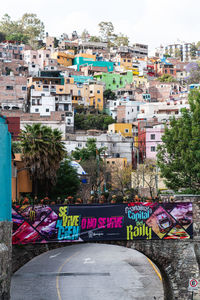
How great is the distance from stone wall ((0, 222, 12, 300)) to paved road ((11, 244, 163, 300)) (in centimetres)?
1077

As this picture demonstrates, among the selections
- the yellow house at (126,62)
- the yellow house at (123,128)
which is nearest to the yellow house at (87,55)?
the yellow house at (126,62)

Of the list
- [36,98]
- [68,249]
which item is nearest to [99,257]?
[68,249]

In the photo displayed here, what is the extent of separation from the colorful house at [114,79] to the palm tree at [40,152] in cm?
7797

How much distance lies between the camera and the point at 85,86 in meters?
103

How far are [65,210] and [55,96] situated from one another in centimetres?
7507

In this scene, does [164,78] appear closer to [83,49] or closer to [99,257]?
[83,49]

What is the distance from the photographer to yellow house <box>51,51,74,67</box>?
128375mm

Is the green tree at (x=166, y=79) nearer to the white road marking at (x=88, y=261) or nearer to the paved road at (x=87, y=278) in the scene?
the paved road at (x=87, y=278)

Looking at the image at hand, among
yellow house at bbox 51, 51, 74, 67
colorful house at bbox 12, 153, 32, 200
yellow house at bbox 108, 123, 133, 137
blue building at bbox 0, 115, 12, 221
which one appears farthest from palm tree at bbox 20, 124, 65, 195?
yellow house at bbox 51, 51, 74, 67

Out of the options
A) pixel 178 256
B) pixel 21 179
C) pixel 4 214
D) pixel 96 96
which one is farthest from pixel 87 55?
pixel 4 214

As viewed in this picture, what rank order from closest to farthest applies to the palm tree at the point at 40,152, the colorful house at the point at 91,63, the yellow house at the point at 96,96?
the palm tree at the point at 40,152 < the yellow house at the point at 96,96 < the colorful house at the point at 91,63

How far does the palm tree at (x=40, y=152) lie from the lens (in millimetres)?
36375

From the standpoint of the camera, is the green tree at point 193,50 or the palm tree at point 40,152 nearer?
the palm tree at point 40,152

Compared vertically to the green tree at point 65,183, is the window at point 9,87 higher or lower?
higher
